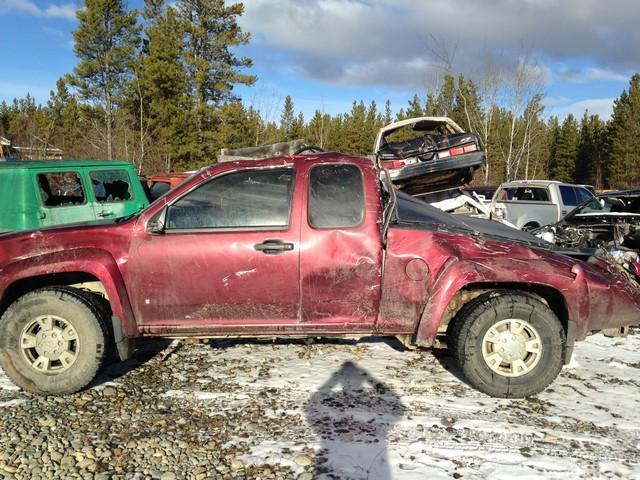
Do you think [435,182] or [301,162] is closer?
[301,162]

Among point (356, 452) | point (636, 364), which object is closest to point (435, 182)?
point (636, 364)

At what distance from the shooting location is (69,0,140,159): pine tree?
30.1m

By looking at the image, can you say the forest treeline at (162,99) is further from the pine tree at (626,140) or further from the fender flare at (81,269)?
the fender flare at (81,269)

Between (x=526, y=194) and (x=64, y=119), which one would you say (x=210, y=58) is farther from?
(x=526, y=194)

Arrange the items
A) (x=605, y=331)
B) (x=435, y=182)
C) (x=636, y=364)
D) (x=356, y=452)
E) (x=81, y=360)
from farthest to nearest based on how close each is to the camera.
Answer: (x=435, y=182) < (x=636, y=364) < (x=605, y=331) < (x=81, y=360) < (x=356, y=452)

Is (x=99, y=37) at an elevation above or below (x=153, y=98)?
above

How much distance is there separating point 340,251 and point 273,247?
0.51m

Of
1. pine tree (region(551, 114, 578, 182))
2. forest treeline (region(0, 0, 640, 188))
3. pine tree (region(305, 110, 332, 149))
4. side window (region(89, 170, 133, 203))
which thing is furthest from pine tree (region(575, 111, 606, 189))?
side window (region(89, 170, 133, 203))

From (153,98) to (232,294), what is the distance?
28.3m

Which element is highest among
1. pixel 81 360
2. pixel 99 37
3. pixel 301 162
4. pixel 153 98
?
pixel 99 37

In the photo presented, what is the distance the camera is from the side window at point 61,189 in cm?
738

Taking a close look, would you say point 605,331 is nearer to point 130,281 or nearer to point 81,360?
point 130,281

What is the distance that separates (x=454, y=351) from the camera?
396cm

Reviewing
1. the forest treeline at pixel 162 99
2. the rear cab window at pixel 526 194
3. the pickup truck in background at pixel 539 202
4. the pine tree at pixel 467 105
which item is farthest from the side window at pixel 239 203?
the pine tree at pixel 467 105
